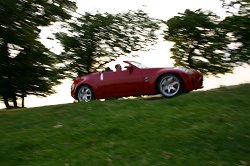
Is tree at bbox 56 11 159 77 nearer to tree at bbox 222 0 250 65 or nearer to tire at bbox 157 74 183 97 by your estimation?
tree at bbox 222 0 250 65

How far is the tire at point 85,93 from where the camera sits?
48.8ft

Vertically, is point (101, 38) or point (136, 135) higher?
point (101, 38)

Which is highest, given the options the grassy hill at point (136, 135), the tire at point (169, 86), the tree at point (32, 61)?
the tree at point (32, 61)

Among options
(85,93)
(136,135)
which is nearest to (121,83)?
(85,93)

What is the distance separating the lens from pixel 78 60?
32812mm

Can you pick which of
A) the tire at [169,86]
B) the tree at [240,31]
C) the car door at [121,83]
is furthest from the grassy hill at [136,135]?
the tree at [240,31]

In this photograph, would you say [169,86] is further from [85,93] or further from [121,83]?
[85,93]

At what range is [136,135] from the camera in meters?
7.93

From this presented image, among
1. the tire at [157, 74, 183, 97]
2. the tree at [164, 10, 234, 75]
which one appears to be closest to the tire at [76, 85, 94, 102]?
the tire at [157, 74, 183, 97]

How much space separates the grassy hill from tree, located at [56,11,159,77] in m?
22.0

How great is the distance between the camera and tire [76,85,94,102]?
14.9 meters

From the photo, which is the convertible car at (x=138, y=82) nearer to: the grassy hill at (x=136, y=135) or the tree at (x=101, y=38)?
the grassy hill at (x=136, y=135)

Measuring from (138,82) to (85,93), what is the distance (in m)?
2.47

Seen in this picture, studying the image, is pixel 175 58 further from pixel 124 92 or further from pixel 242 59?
pixel 124 92
